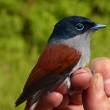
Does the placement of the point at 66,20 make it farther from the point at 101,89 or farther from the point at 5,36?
the point at 5,36

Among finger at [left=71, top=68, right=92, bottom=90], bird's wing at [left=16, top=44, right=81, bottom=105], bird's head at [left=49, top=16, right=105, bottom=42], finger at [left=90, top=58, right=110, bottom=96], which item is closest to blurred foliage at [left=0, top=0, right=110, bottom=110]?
bird's head at [left=49, top=16, right=105, bottom=42]

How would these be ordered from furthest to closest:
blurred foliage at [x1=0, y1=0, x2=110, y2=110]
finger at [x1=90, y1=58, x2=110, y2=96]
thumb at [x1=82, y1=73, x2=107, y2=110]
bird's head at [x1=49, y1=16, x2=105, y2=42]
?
blurred foliage at [x1=0, y1=0, x2=110, y2=110]
bird's head at [x1=49, y1=16, x2=105, y2=42]
finger at [x1=90, y1=58, x2=110, y2=96]
thumb at [x1=82, y1=73, x2=107, y2=110]

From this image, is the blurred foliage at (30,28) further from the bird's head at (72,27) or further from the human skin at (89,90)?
the human skin at (89,90)

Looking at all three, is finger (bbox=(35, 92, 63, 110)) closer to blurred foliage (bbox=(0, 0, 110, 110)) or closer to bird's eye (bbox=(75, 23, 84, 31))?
bird's eye (bbox=(75, 23, 84, 31))

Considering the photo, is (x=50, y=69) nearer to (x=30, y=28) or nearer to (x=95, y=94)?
(x=95, y=94)

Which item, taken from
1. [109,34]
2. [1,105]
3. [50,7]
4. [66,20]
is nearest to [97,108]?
[66,20]

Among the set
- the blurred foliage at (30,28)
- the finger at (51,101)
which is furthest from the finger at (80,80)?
the blurred foliage at (30,28)

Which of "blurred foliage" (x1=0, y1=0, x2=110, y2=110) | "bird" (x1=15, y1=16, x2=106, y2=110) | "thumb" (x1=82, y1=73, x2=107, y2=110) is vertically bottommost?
"blurred foliage" (x1=0, y1=0, x2=110, y2=110)
